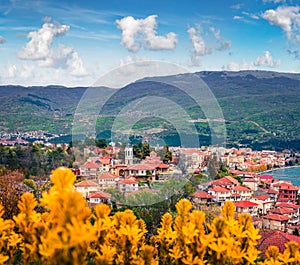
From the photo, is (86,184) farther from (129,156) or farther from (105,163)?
(129,156)

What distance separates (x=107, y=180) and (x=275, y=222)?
8.79 metres

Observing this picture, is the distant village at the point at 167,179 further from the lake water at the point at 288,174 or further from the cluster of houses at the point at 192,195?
the lake water at the point at 288,174

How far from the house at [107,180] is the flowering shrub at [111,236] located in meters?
17.3

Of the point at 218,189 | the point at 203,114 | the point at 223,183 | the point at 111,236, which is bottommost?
the point at 218,189

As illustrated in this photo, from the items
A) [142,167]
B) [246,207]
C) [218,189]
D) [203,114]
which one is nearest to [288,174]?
[218,189]

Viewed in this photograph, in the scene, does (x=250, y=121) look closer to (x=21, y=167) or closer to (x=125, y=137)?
(x=125, y=137)

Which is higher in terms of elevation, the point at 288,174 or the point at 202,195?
the point at 202,195

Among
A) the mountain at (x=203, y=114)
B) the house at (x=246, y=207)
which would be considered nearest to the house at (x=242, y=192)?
the house at (x=246, y=207)

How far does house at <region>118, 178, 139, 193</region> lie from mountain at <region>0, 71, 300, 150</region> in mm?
23456

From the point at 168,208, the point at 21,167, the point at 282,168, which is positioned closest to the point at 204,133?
the point at 282,168

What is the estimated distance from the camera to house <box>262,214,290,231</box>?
21812mm

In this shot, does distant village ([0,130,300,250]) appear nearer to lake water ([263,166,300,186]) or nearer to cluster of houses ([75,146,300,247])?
cluster of houses ([75,146,300,247])

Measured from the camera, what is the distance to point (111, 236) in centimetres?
321

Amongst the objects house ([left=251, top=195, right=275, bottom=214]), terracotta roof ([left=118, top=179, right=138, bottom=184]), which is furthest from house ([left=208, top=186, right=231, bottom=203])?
terracotta roof ([left=118, top=179, right=138, bottom=184])
